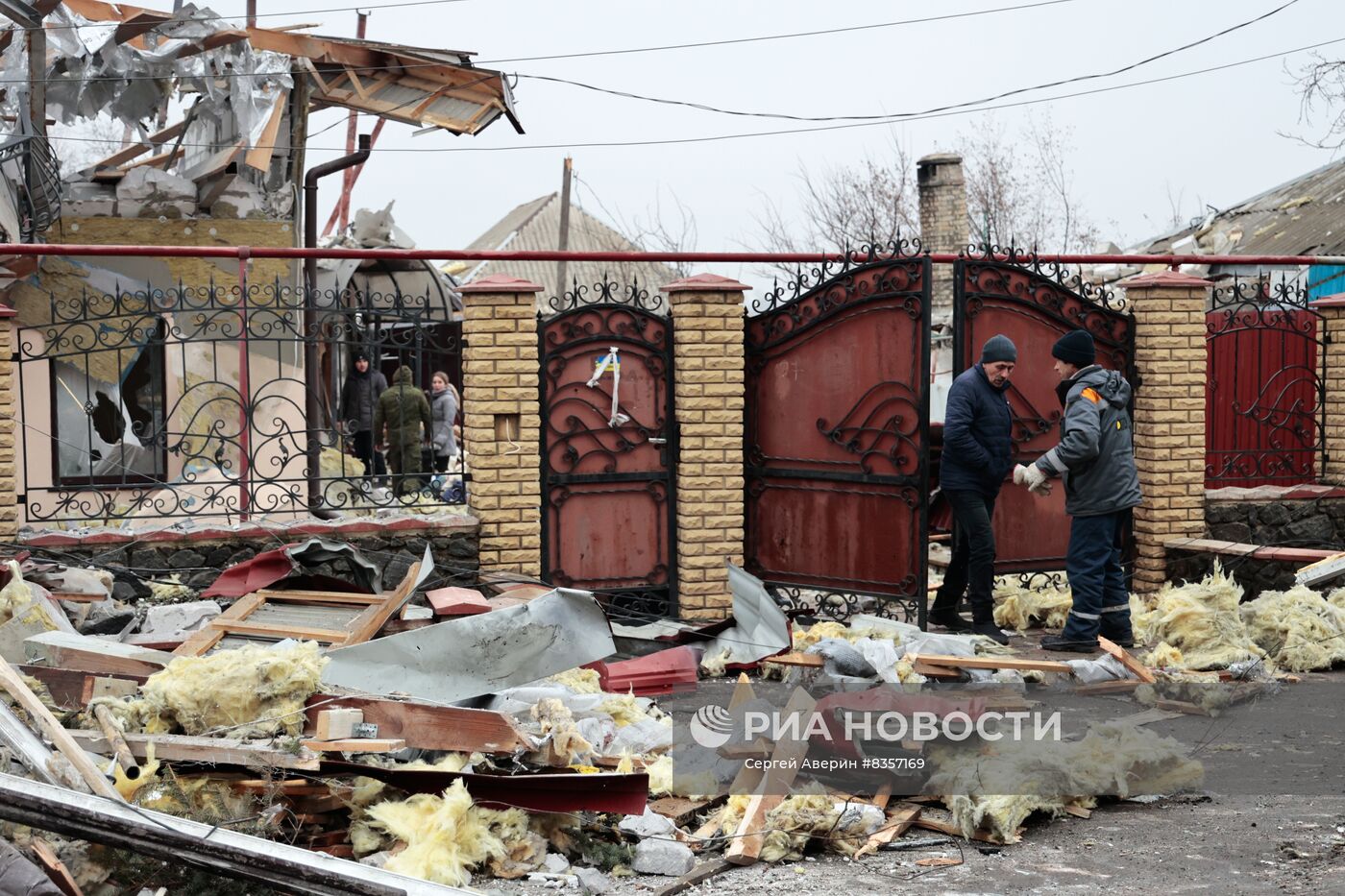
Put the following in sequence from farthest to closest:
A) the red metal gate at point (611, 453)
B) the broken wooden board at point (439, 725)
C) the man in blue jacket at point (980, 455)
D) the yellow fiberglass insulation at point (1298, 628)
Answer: the red metal gate at point (611, 453) < the man in blue jacket at point (980, 455) < the yellow fiberglass insulation at point (1298, 628) < the broken wooden board at point (439, 725)

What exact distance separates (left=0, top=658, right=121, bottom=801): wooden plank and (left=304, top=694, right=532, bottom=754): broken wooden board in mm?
875

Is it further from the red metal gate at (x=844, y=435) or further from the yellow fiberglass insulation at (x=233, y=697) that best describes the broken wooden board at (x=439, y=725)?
the red metal gate at (x=844, y=435)

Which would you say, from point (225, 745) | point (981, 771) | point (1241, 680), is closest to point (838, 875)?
point (981, 771)

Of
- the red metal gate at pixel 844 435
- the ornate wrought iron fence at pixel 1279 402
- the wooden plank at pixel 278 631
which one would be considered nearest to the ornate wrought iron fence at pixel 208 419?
the wooden plank at pixel 278 631

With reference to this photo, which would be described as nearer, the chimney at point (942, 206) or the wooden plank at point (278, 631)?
the wooden plank at point (278, 631)

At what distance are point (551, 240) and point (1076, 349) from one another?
31.1 m

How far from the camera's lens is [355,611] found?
24.6ft

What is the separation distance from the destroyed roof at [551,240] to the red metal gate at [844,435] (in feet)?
80.8

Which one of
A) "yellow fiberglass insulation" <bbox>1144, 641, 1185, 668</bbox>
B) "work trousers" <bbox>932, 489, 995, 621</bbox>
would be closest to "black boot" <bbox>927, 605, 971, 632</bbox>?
"work trousers" <bbox>932, 489, 995, 621</bbox>

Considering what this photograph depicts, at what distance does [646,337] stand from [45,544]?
3.86 meters

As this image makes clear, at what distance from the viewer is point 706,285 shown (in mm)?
8781

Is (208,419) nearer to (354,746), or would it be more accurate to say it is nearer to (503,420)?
(503,420)

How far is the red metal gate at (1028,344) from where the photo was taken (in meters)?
8.91

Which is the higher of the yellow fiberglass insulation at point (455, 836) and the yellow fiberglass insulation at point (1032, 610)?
the yellow fiberglass insulation at point (1032, 610)
